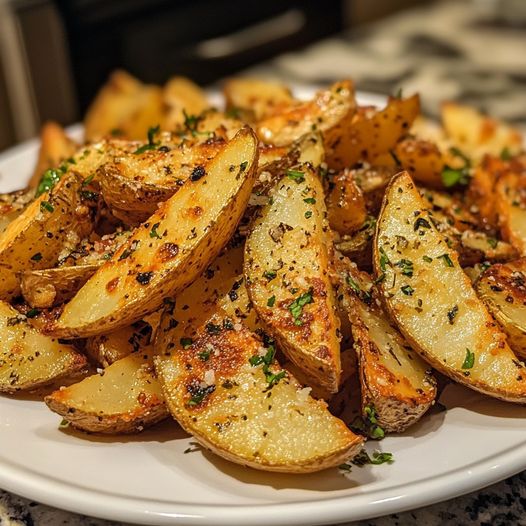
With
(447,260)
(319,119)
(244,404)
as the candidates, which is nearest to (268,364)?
(244,404)

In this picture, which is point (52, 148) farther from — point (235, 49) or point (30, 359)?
point (235, 49)

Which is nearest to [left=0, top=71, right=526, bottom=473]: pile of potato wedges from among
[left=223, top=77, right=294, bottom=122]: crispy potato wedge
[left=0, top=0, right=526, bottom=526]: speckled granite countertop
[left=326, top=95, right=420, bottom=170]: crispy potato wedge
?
[left=326, top=95, right=420, bottom=170]: crispy potato wedge

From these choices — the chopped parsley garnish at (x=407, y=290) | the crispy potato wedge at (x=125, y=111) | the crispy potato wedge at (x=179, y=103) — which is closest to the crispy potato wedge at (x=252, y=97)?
the crispy potato wedge at (x=179, y=103)

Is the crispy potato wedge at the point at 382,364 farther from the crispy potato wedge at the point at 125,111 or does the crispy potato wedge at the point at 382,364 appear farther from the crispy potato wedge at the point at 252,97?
the crispy potato wedge at the point at 125,111

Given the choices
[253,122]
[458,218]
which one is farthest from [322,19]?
[458,218]

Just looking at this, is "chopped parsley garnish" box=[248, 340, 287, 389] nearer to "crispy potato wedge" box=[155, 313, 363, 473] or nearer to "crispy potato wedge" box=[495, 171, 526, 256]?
"crispy potato wedge" box=[155, 313, 363, 473]

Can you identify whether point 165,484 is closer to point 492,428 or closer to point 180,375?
point 180,375
